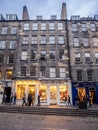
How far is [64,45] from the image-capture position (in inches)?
1177

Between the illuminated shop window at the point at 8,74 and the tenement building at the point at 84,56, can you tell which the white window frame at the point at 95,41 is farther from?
the illuminated shop window at the point at 8,74

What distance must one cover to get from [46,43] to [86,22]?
9198 millimetres

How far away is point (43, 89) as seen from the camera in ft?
90.7

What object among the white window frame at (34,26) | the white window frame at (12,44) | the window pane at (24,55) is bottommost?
the window pane at (24,55)

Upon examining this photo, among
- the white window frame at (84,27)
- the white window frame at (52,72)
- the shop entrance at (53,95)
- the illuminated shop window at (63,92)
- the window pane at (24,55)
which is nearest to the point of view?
the shop entrance at (53,95)

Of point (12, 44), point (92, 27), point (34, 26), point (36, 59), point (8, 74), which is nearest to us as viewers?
point (8, 74)

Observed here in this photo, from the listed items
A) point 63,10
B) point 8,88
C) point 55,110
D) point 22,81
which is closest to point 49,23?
point 63,10

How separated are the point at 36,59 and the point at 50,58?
2589 mm

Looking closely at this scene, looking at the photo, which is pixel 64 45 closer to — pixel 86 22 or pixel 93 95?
pixel 86 22

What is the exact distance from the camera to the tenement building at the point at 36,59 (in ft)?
90.2

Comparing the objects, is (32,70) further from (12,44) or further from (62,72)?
(12,44)

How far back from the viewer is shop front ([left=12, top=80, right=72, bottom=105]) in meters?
27.2

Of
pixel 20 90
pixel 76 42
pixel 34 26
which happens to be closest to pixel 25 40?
→ pixel 34 26

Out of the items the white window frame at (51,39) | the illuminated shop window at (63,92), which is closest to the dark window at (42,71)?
the illuminated shop window at (63,92)
